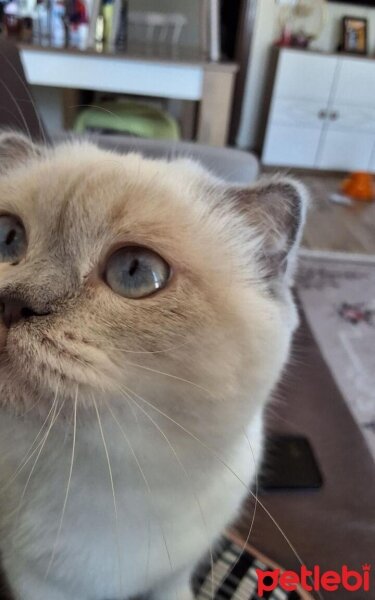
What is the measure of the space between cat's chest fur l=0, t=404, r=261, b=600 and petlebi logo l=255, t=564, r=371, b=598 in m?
0.15

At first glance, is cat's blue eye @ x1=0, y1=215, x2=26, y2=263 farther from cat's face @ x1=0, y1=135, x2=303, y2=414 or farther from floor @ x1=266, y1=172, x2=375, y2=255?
floor @ x1=266, y1=172, x2=375, y2=255

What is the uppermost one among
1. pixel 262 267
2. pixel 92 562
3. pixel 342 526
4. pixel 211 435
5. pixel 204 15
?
pixel 204 15

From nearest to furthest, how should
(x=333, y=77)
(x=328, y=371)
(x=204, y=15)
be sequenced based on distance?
(x=328, y=371), (x=204, y=15), (x=333, y=77)

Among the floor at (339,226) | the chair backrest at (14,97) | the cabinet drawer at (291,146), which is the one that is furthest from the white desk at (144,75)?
the cabinet drawer at (291,146)

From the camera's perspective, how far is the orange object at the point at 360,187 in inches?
133

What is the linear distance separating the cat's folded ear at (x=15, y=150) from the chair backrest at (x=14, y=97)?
0.98ft

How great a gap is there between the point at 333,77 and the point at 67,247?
3535mm

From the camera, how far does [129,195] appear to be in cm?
52

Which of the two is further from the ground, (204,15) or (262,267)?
(204,15)

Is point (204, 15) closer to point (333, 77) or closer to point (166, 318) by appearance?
point (333, 77)

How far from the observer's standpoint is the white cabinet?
3.48 meters

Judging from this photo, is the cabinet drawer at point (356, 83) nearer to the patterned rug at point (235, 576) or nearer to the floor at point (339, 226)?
the floor at point (339, 226)

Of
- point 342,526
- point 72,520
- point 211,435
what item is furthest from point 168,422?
point 342,526

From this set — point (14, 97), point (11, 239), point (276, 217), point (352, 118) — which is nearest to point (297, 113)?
point (352, 118)
